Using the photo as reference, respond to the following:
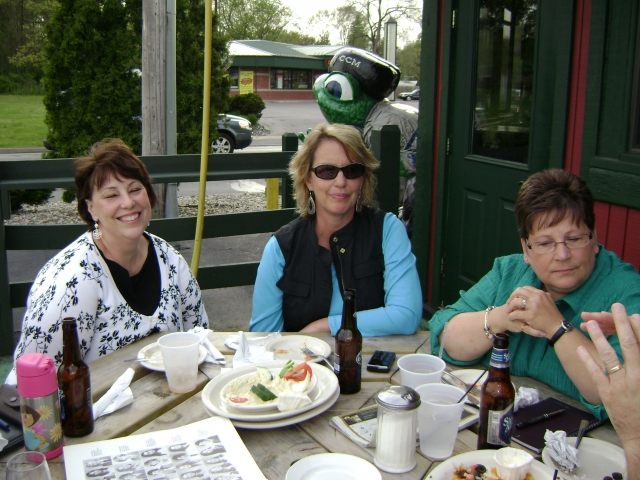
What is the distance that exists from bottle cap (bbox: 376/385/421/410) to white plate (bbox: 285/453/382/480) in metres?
0.16

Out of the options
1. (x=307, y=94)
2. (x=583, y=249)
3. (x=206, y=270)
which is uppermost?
(x=307, y=94)

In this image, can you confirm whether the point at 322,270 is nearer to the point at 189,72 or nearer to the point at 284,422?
the point at 284,422

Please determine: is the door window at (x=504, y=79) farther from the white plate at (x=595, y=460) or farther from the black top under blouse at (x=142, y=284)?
the white plate at (x=595, y=460)

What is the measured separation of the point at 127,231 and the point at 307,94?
43077mm

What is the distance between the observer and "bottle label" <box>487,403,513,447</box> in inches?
54.2

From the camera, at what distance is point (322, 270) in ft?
8.21

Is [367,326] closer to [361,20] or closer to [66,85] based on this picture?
[66,85]

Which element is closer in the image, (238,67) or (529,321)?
(529,321)

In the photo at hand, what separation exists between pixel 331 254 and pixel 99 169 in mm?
1037

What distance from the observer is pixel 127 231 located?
2.37 m

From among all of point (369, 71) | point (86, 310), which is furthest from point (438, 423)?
point (369, 71)

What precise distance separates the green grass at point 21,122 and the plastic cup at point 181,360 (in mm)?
18357

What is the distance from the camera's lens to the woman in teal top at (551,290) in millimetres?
1728

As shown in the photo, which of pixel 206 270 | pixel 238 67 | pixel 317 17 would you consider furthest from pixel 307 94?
pixel 206 270
